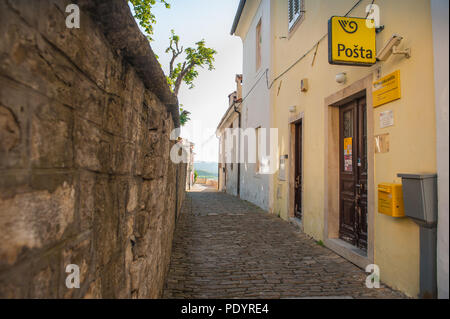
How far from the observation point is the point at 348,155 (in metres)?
4.56

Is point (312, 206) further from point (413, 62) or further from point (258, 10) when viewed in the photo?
point (258, 10)

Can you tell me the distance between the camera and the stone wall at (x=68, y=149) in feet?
2.34

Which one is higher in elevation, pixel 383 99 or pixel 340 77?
pixel 340 77

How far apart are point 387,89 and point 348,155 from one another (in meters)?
1.42

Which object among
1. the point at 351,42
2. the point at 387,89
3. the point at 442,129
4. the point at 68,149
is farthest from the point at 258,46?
the point at 68,149

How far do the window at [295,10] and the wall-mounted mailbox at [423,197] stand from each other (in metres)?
4.55

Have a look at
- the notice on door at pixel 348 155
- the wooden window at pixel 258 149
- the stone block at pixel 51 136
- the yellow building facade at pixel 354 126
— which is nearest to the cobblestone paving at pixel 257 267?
the yellow building facade at pixel 354 126

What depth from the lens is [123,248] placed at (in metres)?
1.53

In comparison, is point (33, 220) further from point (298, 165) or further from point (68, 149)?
point (298, 165)

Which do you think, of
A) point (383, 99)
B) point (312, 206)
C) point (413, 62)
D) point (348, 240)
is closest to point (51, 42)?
point (413, 62)

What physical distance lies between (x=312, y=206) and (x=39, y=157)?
5129 millimetres

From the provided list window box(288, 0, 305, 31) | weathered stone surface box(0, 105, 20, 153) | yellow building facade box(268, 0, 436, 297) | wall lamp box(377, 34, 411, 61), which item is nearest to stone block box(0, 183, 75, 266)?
weathered stone surface box(0, 105, 20, 153)

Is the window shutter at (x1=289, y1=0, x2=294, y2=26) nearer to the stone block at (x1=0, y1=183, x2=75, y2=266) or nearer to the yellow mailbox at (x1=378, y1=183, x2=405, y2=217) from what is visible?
the yellow mailbox at (x1=378, y1=183, x2=405, y2=217)

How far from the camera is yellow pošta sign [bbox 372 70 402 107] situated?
3.18 meters
